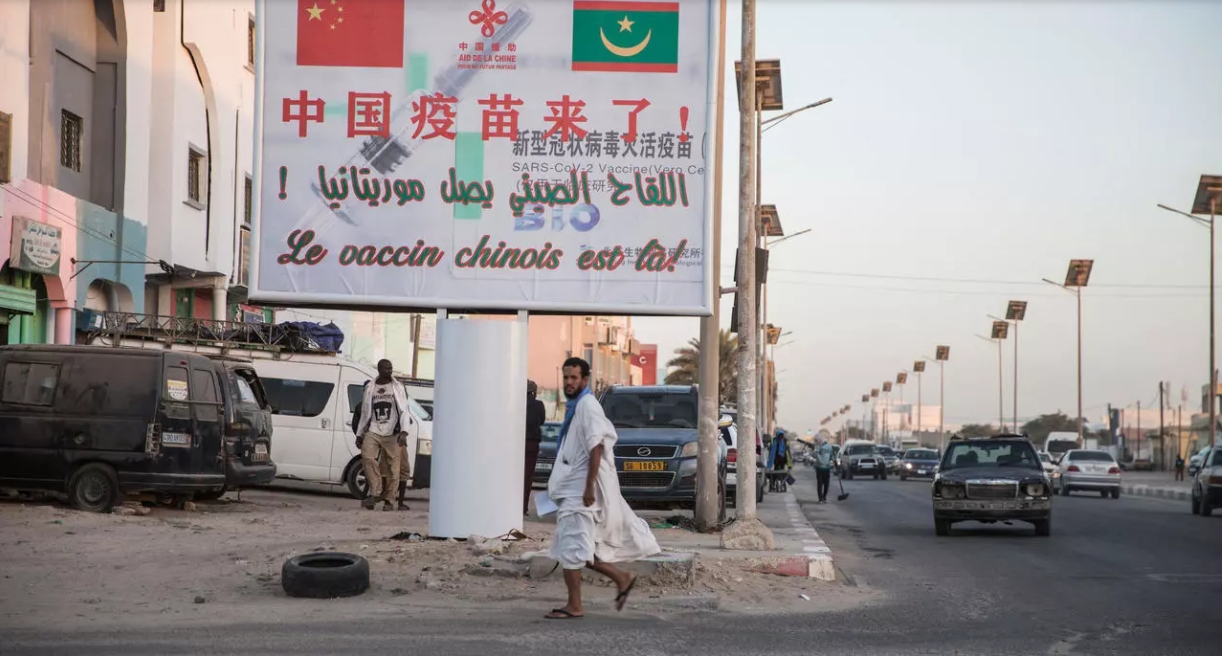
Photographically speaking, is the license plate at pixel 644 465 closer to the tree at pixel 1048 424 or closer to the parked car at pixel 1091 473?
the parked car at pixel 1091 473

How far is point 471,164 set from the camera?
12.7 m

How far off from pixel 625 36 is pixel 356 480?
1005cm

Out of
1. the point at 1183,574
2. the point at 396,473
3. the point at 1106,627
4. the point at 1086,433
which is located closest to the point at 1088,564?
the point at 1183,574

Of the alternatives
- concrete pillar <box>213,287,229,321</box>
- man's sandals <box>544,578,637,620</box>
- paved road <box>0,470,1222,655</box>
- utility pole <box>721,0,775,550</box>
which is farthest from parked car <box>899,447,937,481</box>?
man's sandals <box>544,578,637,620</box>

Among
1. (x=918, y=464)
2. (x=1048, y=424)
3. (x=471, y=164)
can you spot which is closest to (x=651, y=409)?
(x=471, y=164)

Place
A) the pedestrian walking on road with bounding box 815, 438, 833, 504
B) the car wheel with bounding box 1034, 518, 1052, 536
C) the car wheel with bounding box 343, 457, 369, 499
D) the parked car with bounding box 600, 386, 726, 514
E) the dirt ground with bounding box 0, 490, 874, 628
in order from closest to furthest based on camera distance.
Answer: the dirt ground with bounding box 0, 490, 874, 628
the parked car with bounding box 600, 386, 726, 514
the car wheel with bounding box 1034, 518, 1052, 536
the car wheel with bounding box 343, 457, 369, 499
the pedestrian walking on road with bounding box 815, 438, 833, 504

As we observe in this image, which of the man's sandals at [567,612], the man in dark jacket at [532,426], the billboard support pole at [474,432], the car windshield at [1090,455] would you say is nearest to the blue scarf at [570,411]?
the man's sandals at [567,612]

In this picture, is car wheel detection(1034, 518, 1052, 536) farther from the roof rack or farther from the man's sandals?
the man's sandals

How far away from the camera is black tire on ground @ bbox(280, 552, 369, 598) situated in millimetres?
9836

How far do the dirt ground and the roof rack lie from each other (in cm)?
692

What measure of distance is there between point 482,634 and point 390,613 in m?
1.11

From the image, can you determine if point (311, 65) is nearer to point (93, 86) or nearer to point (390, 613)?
point (390, 613)

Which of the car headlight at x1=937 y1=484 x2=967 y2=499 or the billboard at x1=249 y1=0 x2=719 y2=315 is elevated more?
the billboard at x1=249 y1=0 x2=719 y2=315

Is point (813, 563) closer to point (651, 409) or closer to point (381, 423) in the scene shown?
point (381, 423)
